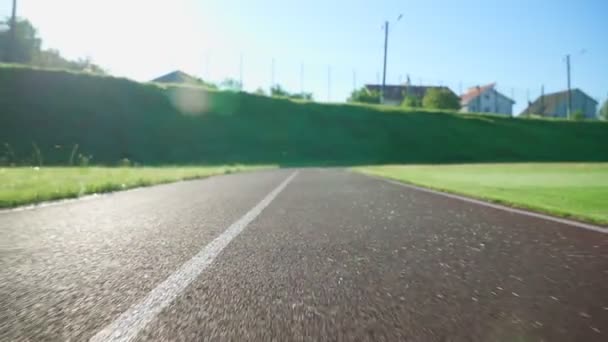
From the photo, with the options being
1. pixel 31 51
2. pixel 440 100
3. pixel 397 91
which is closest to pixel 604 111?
pixel 397 91

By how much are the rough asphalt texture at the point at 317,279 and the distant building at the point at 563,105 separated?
394 feet

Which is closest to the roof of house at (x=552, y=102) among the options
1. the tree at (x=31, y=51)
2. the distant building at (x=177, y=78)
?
the distant building at (x=177, y=78)

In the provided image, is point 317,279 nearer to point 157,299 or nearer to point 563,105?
point 157,299

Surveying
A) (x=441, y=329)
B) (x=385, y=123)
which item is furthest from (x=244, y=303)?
(x=385, y=123)

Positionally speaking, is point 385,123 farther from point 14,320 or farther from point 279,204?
point 14,320

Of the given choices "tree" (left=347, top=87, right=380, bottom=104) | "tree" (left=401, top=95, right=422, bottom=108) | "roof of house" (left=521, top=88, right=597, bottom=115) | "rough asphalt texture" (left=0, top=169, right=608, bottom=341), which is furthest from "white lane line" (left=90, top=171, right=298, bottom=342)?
"roof of house" (left=521, top=88, right=597, bottom=115)

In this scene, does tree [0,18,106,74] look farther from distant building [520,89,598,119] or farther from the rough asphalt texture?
distant building [520,89,598,119]

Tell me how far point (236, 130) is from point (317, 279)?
176 ft

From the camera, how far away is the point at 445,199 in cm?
865

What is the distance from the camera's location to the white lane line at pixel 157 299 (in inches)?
74.7

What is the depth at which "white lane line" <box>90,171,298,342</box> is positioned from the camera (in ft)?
6.23

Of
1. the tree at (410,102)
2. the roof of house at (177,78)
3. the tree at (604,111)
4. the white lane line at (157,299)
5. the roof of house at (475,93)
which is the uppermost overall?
Result: the roof of house at (475,93)

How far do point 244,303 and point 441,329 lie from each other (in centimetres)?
104

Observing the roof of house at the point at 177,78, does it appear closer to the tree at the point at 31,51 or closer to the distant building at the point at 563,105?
the tree at the point at 31,51
